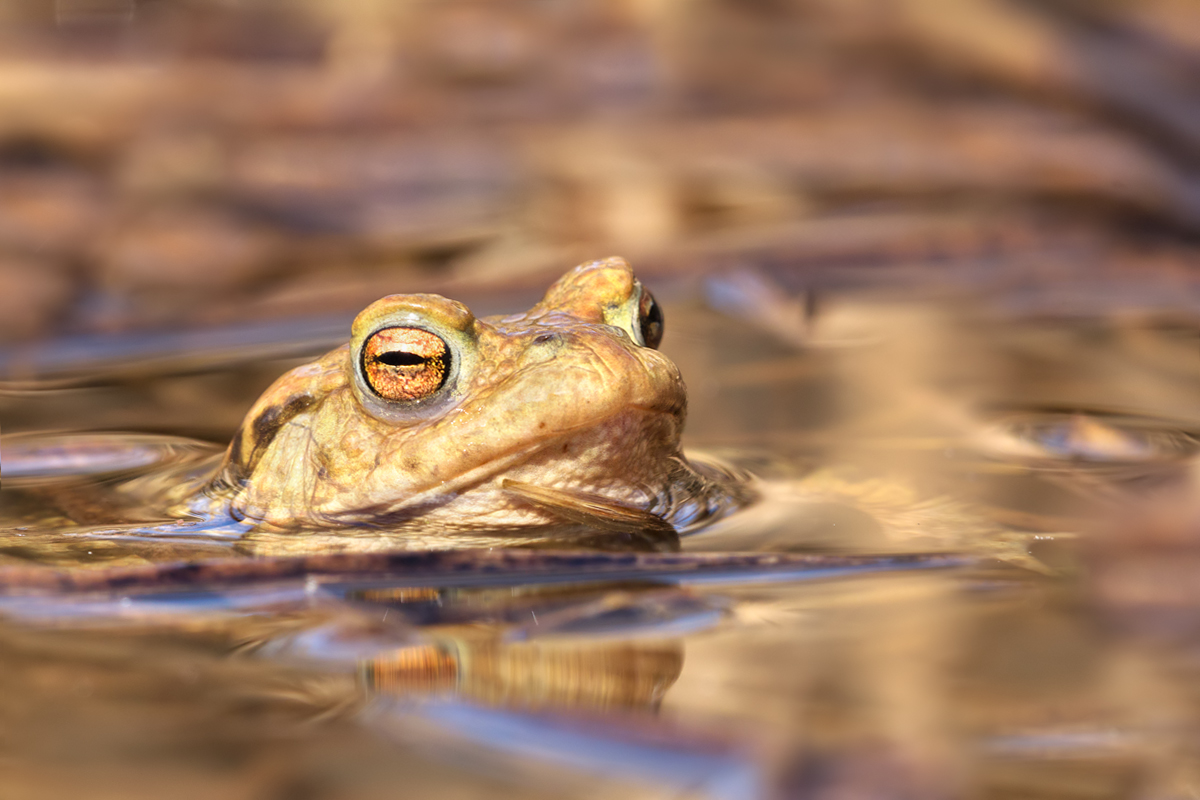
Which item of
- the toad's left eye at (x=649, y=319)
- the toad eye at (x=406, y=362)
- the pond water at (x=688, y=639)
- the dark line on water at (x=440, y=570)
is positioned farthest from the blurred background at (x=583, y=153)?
the dark line on water at (x=440, y=570)

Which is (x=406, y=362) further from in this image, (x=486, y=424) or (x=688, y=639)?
(x=688, y=639)

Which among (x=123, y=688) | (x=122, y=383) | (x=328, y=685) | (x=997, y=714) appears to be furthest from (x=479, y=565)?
(x=122, y=383)

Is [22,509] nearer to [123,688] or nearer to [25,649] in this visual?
[25,649]

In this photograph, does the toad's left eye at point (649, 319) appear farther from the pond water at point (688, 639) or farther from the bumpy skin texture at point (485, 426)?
the pond water at point (688, 639)

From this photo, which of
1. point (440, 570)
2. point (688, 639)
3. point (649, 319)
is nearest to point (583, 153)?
point (649, 319)

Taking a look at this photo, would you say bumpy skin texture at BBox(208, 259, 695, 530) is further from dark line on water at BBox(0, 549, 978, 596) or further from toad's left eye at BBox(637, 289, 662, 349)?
dark line on water at BBox(0, 549, 978, 596)

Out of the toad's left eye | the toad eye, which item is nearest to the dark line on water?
the toad eye

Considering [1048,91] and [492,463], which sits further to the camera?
[1048,91]
